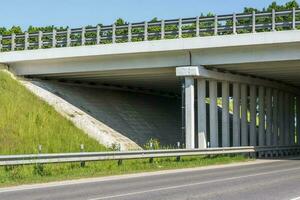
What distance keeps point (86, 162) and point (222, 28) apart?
485 inches

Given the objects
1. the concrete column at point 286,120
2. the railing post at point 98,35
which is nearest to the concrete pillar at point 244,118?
the concrete column at point 286,120

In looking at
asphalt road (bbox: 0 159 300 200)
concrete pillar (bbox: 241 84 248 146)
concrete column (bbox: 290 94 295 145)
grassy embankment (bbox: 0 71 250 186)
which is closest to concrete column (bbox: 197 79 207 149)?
grassy embankment (bbox: 0 71 250 186)

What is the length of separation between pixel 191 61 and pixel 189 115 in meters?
2.93

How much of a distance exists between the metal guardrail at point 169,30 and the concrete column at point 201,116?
2.95 meters

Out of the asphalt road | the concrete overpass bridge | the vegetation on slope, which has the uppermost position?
the concrete overpass bridge

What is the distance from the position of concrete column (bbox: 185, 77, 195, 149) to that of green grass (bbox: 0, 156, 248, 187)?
4.44 metres

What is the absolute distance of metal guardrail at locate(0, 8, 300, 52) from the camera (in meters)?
30.1

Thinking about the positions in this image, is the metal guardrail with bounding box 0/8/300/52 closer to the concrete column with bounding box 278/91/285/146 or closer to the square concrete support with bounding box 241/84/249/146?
the square concrete support with bounding box 241/84/249/146

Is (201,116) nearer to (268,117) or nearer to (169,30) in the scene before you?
(169,30)

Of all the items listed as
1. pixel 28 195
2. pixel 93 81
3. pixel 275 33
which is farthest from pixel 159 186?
pixel 93 81

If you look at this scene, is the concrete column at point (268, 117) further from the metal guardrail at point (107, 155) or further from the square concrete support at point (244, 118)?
the metal guardrail at point (107, 155)

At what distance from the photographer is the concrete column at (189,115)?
103 feet

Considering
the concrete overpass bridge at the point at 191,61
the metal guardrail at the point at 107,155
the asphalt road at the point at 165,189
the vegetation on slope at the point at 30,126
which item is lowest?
the asphalt road at the point at 165,189

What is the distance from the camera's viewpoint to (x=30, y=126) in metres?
31.3
